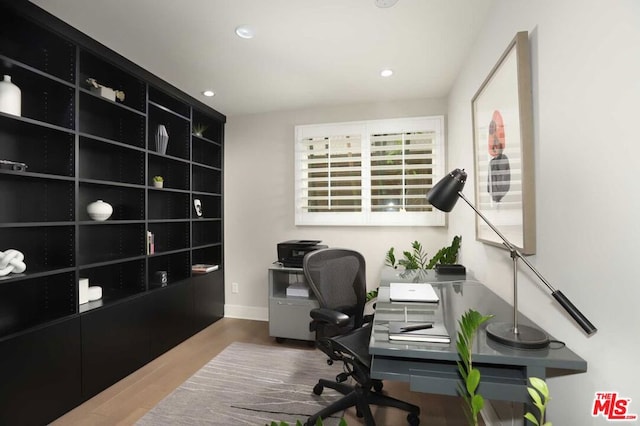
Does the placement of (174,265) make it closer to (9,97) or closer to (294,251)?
(294,251)

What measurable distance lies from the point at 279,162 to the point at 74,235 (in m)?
2.14

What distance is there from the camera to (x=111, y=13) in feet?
6.20

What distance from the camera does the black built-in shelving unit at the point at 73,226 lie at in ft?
6.06

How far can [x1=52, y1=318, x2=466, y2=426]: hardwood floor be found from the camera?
1931 millimetres

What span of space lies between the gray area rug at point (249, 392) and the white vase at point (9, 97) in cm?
202

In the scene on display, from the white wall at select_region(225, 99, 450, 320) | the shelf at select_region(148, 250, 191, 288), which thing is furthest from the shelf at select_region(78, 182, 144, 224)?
the white wall at select_region(225, 99, 450, 320)

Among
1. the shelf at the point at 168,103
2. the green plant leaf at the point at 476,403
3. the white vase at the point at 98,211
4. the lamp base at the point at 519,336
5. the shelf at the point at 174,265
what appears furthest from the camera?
the shelf at the point at 174,265

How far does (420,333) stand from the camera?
1.16m

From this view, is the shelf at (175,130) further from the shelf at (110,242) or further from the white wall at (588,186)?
the white wall at (588,186)

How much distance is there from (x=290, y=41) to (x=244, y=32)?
1.06 feet

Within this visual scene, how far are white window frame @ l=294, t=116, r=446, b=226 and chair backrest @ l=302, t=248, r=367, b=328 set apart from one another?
112 cm

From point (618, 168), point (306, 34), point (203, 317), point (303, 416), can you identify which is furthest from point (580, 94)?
point (203, 317)

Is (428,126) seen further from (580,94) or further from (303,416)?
(303,416)

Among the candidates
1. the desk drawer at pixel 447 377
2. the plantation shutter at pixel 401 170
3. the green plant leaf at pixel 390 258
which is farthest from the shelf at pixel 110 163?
the desk drawer at pixel 447 377
